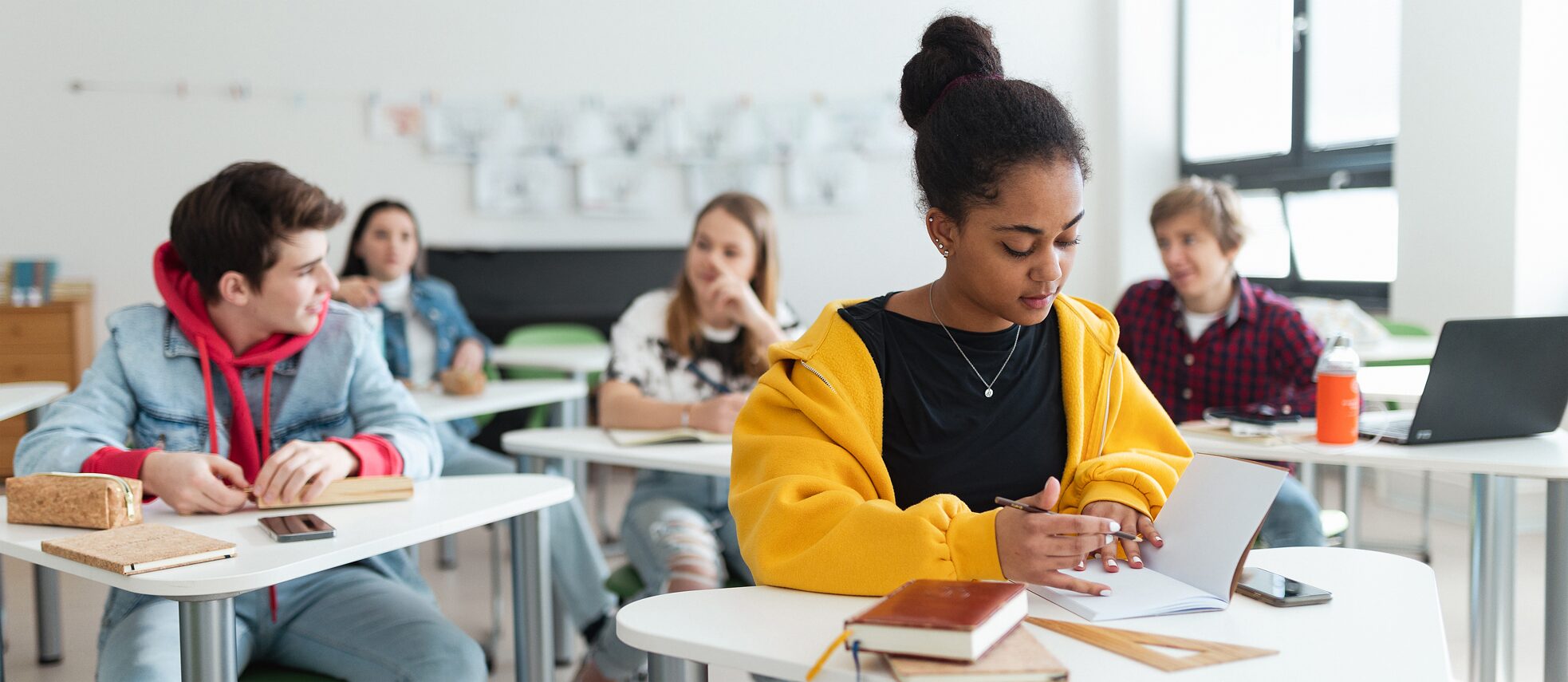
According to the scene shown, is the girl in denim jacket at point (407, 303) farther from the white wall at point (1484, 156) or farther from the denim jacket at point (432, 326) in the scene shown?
the white wall at point (1484, 156)

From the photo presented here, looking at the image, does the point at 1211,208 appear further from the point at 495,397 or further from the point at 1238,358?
the point at 495,397

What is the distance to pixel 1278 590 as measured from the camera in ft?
3.77

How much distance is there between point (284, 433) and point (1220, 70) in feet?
16.7

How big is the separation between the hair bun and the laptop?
1.03m

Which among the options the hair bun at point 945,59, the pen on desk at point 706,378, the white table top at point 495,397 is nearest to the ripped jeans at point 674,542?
the pen on desk at point 706,378

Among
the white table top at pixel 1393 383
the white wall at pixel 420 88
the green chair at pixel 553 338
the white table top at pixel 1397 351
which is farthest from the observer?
the white wall at pixel 420 88

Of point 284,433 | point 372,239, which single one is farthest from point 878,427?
point 372,239

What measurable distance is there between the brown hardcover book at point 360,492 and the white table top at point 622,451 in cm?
49

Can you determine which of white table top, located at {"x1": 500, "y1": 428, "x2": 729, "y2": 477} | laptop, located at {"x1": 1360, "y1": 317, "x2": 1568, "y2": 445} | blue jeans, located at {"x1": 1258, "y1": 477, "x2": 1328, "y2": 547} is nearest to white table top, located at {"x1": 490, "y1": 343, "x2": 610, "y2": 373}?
white table top, located at {"x1": 500, "y1": 428, "x2": 729, "y2": 477}

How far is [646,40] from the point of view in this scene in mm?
6000

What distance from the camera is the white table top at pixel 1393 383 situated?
7.61 ft

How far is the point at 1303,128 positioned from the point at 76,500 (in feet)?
16.6

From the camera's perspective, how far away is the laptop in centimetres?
193

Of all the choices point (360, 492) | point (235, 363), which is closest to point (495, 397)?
point (235, 363)
